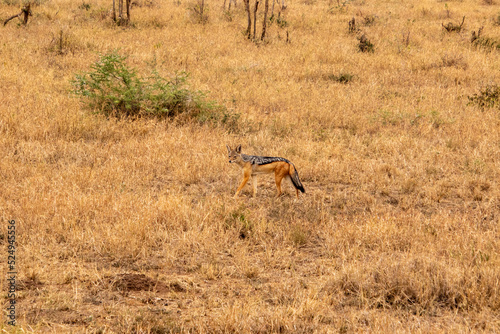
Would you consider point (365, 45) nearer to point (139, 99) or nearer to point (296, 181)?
point (139, 99)

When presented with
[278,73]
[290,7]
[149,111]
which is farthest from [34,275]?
[290,7]

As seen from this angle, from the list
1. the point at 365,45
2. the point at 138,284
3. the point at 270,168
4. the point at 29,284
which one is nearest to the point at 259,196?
the point at 270,168

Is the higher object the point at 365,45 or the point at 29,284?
the point at 365,45

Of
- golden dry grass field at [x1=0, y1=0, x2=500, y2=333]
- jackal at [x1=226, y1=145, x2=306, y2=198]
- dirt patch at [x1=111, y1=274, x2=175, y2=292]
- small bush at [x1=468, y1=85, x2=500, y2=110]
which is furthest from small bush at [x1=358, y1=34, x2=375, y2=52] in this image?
dirt patch at [x1=111, y1=274, x2=175, y2=292]

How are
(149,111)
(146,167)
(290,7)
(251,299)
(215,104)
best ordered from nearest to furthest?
(251,299) → (146,167) → (149,111) → (215,104) → (290,7)

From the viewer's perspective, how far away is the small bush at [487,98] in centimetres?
1159

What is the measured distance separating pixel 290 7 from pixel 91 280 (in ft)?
64.1

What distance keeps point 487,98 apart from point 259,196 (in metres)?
6.66

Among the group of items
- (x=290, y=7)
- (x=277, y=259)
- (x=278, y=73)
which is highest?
(x=290, y=7)

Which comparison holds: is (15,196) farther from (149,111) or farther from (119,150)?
(149,111)

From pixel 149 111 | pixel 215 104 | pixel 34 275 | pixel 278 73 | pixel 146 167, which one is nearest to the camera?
pixel 34 275

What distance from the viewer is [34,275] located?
5172mm

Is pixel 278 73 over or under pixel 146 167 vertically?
over

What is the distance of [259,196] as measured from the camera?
8.00m
